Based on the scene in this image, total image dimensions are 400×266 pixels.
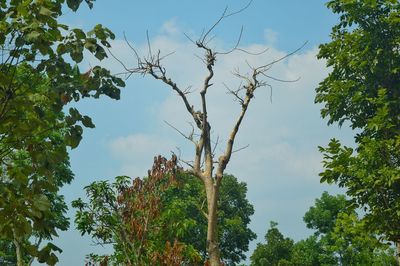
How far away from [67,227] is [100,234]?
1254cm

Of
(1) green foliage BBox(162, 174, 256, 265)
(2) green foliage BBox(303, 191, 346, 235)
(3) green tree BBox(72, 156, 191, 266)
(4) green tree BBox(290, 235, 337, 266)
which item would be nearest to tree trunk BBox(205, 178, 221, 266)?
(3) green tree BBox(72, 156, 191, 266)

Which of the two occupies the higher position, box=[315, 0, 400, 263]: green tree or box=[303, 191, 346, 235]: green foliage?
box=[303, 191, 346, 235]: green foliage

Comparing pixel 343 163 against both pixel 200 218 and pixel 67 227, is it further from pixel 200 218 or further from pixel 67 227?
pixel 200 218

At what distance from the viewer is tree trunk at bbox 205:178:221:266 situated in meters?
10.1

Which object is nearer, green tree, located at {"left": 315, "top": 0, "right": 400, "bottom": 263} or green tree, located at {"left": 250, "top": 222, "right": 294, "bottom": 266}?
green tree, located at {"left": 315, "top": 0, "right": 400, "bottom": 263}

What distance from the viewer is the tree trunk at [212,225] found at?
10125 millimetres

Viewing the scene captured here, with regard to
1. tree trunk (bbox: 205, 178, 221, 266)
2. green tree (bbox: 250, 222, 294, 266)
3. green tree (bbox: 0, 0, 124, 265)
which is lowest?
green tree (bbox: 0, 0, 124, 265)

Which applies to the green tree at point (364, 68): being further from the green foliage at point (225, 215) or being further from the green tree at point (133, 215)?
the green foliage at point (225, 215)

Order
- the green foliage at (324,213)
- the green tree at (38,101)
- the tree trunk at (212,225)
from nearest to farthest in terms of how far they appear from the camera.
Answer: the green tree at (38,101), the tree trunk at (212,225), the green foliage at (324,213)

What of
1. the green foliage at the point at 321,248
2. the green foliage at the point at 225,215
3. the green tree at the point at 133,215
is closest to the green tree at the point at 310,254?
the green foliage at the point at 321,248

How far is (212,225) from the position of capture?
10414 millimetres

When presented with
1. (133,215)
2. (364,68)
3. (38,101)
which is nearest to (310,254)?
(364,68)

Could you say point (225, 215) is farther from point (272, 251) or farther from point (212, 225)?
point (212, 225)

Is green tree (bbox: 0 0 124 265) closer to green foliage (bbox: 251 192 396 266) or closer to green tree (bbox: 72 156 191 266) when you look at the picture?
green tree (bbox: 72 156 191 266)
